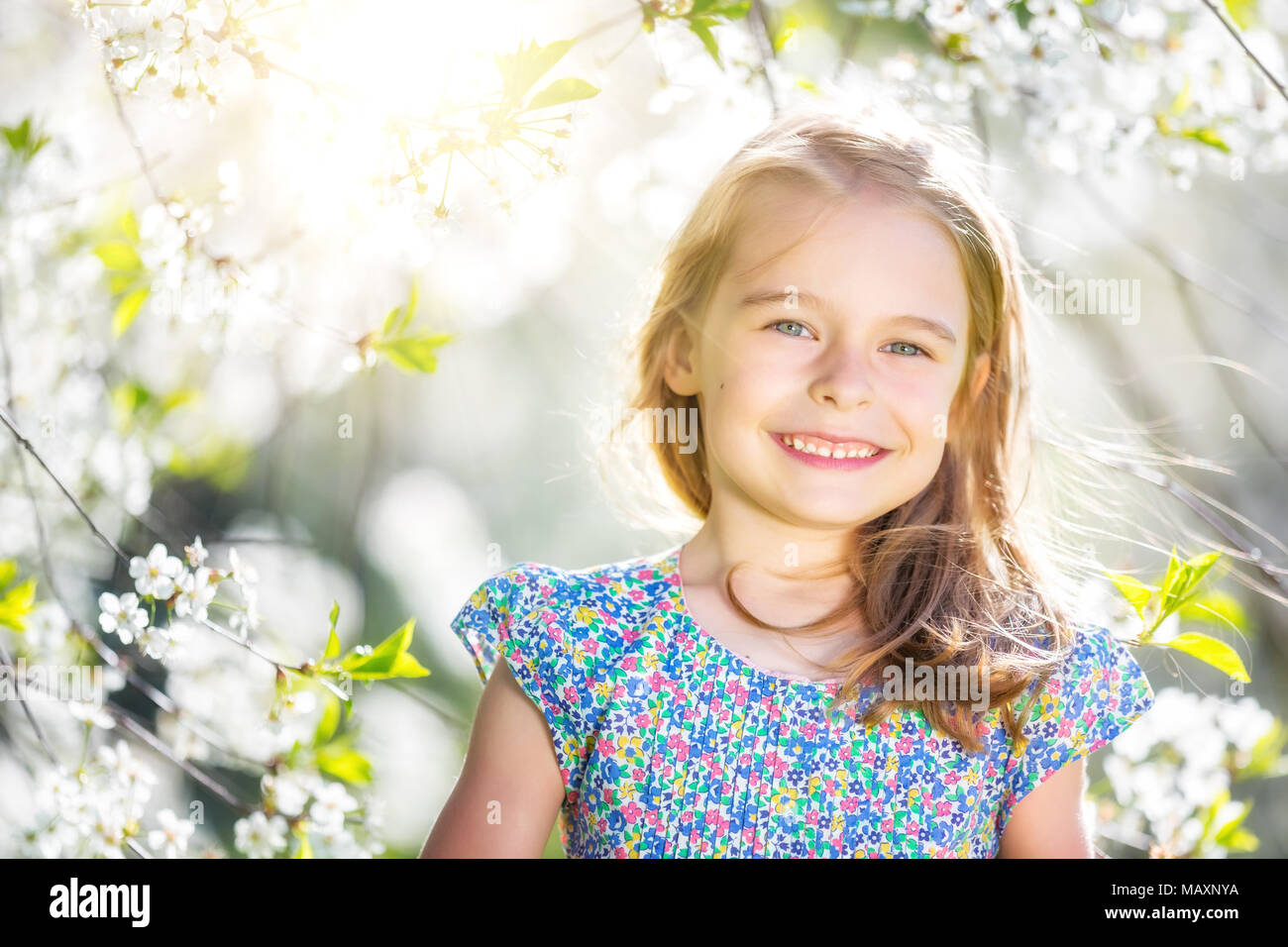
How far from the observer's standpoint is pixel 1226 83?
122 cm

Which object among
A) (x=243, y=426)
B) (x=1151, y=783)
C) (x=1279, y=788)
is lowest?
(x=1279, y=788)

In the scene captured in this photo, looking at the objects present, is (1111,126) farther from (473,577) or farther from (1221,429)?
(473,577)

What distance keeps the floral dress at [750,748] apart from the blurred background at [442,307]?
0.16 meters

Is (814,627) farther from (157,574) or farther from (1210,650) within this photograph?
(157,574)

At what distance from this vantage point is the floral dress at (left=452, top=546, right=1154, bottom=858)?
2.82ft

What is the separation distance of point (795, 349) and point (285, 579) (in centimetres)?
111

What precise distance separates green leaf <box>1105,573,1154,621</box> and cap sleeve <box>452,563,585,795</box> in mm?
457

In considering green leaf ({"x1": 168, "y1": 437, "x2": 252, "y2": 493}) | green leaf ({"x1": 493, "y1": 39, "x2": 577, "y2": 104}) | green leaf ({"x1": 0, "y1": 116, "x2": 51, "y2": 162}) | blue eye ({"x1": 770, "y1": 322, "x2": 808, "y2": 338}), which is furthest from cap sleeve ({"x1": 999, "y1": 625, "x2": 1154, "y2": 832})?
green leaf ({"x1": 168, "y1": 437, "x2": 252, "y2": 493})

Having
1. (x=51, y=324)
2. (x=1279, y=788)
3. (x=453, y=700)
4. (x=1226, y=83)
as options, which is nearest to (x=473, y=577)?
(x=453, y=700)

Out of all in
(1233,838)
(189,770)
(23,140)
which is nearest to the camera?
(189,770)

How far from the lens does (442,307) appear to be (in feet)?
5.73

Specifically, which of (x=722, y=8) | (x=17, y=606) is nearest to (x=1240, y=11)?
(x=722, y=8)

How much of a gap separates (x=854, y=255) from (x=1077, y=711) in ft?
1.28

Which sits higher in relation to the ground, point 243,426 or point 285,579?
point 243,426
